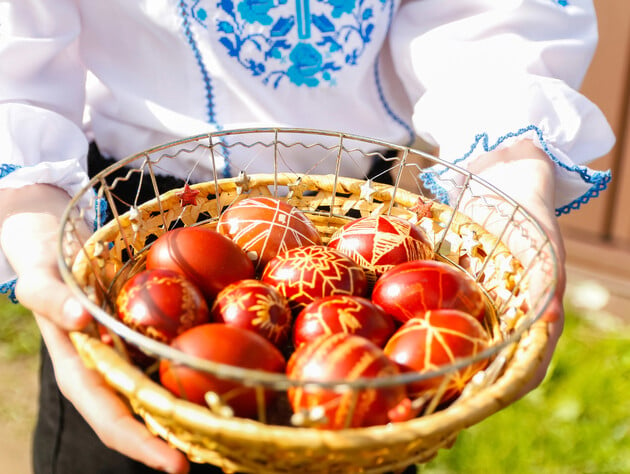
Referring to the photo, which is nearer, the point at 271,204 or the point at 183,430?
the point at 183,430

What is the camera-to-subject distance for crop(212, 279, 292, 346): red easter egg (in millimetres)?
796

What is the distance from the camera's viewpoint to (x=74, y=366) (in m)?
0.76

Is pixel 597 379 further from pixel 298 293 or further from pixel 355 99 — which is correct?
pixel 298 293

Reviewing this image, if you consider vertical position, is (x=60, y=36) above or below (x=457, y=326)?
above

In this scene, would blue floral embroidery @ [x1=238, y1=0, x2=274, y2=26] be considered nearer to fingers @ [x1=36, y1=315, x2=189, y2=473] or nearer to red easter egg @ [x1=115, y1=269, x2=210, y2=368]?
red easter egg @ [x1=115, y1=269, x2=210, y2=368]

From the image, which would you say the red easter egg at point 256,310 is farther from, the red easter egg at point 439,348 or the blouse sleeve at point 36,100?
the blouse sleeve at point 36,100

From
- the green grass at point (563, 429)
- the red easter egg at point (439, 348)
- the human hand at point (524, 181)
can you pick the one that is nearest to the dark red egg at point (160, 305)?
the red easter egg at point (439, 348)

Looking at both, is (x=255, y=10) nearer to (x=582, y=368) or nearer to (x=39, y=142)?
(x=39, y=142)

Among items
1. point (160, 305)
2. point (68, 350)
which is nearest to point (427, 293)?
point (160, 305)

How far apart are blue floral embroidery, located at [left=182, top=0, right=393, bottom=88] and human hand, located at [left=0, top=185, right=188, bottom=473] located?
0.40 meters

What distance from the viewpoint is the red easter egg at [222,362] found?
0.69 metres

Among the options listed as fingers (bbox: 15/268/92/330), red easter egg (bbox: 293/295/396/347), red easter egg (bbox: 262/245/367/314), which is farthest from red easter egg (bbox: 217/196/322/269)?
fingers (bbox: 15/268/92/330)

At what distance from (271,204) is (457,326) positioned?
1.14 feet

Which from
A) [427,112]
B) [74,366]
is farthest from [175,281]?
[427,112]
